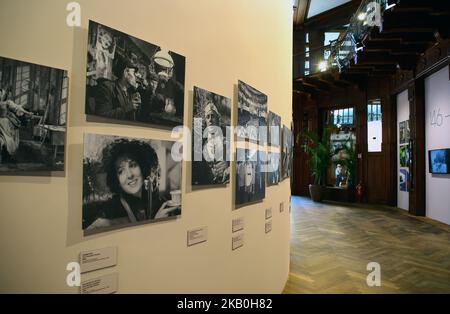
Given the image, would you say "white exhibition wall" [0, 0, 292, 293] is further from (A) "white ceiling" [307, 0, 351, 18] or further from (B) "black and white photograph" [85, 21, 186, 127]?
→ (A) "white ceiling" [307, 0, 351, 18]

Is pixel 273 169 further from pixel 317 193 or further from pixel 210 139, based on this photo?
pixel 317 193

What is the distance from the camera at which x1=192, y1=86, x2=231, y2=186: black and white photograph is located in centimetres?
166

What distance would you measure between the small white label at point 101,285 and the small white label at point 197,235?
45 centimetres

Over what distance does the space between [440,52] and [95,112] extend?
27.4 ft

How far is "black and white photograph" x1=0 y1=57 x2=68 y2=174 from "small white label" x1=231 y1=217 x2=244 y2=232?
4.07 ft

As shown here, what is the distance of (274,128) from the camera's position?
2902 millimetres

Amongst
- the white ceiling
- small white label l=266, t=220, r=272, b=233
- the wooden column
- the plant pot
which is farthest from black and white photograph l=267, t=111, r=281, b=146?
the white ceiling

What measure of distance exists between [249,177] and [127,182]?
1163 millimetres

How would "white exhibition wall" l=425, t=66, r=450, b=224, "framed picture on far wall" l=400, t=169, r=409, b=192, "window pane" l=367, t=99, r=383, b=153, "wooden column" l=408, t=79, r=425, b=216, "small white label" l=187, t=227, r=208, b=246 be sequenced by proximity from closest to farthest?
"small white label" l=187, t=227, r=208, b=246 → "white exhibition wall" l=425, t=66, r=450, b=224 → "wooden column" l=408, t=79, r=425, b=216 → "framed picture on far wall" l=400, t=169, r=409, b=192 → "window pane" l=367, t=99, r=383, b=153

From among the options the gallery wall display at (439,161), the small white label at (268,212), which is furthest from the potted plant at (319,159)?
the small white label at (268,212)

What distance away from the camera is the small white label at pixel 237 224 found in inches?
80.4

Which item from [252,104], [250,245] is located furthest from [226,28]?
[250,245]
